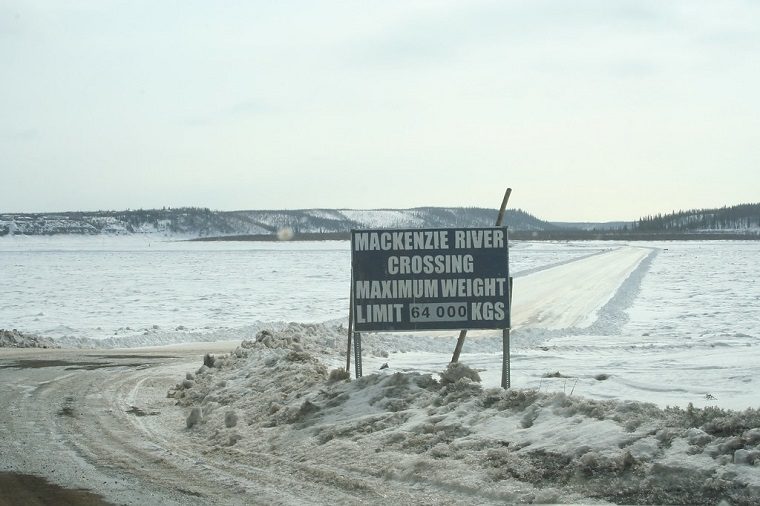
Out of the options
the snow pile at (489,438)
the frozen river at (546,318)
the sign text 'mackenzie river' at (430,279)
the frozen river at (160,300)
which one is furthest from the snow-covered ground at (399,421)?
the frozen river at (160,300)

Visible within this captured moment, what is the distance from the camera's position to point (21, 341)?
21469mm

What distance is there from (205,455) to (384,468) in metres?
2.00

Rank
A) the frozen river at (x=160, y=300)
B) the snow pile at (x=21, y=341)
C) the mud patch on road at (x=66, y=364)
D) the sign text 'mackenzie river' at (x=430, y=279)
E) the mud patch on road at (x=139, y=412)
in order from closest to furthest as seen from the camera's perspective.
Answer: the sign text 'mackenzie river' at (x=430, y=279) → the mud patch on road at (x=139, y=412) → the mud patch on road at (x=66, y=364) → the snow pile at (x=21, y=341) → the frozen river at (x=160, y=300)

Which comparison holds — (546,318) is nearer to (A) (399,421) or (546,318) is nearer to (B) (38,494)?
(A) (399,421)

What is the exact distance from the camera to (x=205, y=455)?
8.02m

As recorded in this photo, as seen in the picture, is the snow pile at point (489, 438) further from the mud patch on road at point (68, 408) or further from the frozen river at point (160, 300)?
the frozen river at point (160, 300)

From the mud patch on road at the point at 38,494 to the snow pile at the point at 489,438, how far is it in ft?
5.41

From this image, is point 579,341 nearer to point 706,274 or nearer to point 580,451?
point 580,451

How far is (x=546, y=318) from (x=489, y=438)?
61.1 ft

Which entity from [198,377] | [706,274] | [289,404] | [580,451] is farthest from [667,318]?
[706,274]

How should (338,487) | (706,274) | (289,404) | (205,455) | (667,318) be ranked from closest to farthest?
(338,487), (205,455), (289,404), (667,318), (706,274)

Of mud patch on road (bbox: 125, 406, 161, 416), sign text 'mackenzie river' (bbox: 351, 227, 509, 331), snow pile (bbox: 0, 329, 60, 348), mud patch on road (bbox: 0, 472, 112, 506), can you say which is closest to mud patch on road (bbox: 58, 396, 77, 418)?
mud patch on road (bbox: 125, 406, 161, 416)

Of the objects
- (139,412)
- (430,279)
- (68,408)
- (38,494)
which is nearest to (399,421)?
(430,279)

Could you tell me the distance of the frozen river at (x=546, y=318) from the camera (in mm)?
12680
